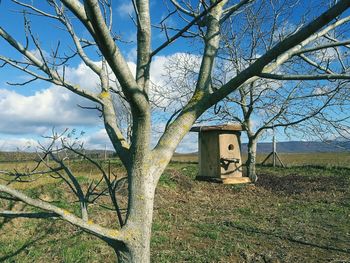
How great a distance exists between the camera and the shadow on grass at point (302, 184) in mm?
10658

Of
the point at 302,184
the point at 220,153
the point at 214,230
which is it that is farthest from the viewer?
the point at 302,184

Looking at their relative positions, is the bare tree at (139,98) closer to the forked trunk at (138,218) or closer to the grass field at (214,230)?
the forked trunk at (138,218)

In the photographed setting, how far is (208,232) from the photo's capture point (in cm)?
598

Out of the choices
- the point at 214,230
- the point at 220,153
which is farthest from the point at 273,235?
the point at 220,153

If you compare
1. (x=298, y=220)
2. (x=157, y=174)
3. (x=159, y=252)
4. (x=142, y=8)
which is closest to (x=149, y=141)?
(x=157, y=174)

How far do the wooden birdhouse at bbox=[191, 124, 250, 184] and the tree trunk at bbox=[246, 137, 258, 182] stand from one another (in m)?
1.07

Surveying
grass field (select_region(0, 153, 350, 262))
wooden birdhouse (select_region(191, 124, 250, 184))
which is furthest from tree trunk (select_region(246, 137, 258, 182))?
grass field (select_region(0, 153, 350, 262))

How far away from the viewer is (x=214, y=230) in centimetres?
616

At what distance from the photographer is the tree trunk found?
1214 centimetres

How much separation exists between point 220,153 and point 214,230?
15.4 ft

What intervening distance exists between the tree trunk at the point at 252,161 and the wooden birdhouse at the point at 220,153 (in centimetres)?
107

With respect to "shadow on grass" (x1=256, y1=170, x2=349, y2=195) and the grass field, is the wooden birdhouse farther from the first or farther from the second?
"shadow on grass" (x1=256, y1=170, x2=349, y2=195)

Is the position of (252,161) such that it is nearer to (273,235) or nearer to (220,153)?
(220,153)

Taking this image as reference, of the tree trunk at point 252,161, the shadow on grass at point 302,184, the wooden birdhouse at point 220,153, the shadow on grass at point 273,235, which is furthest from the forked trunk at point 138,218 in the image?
the tree trunk at point 252,161
